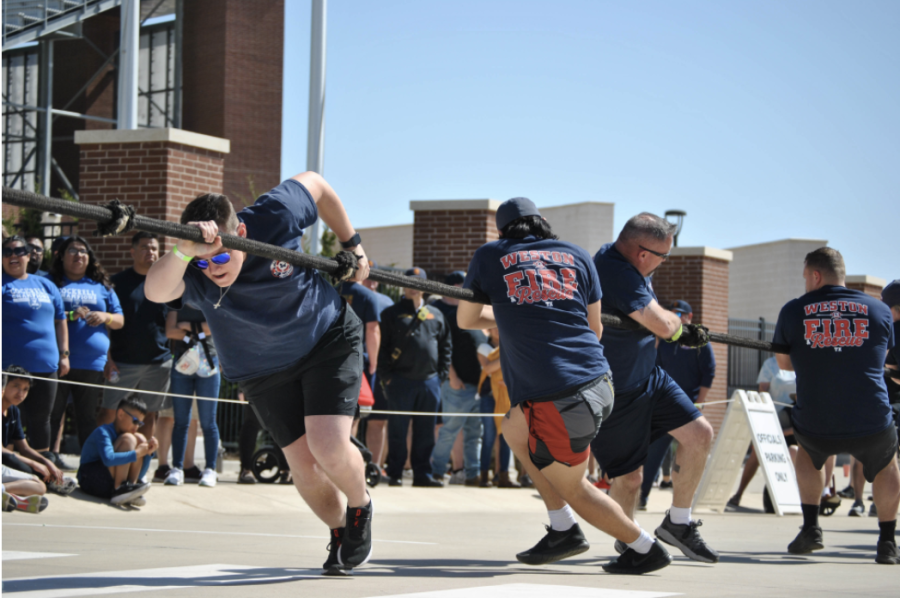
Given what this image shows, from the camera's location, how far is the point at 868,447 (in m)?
5.94

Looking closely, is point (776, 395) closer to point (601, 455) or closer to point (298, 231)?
point (601, 455)

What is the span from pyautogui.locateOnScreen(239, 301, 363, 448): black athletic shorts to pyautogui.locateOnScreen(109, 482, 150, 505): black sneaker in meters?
3.36

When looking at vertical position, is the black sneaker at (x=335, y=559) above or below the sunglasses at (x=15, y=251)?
below

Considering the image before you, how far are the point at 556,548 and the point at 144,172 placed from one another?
7.59 metres

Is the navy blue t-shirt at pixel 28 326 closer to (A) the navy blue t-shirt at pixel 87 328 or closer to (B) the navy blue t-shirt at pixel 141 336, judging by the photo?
(A) the navy blue t-shirt at pixel 87 328

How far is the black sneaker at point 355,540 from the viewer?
4.50 m

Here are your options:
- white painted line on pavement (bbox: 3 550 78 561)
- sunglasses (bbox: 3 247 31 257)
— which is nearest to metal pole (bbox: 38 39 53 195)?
sunglasses (bbox: 3 247 31 257)

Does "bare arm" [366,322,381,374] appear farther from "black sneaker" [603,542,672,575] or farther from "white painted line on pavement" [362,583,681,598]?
"white painted line on pavement" [362,583,681,598]

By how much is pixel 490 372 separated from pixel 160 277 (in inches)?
266

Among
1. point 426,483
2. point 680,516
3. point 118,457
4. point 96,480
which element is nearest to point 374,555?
point 680,516

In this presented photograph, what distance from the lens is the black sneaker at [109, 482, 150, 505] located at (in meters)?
7.51

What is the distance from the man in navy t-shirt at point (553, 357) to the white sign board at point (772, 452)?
5669 millimetres

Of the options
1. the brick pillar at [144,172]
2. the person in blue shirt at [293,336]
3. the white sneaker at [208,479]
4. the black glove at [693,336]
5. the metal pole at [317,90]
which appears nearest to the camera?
the person in blue shirt at [293,336]

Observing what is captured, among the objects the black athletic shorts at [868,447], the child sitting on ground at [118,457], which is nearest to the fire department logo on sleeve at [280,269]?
the black athletic shorts at [868,447]
